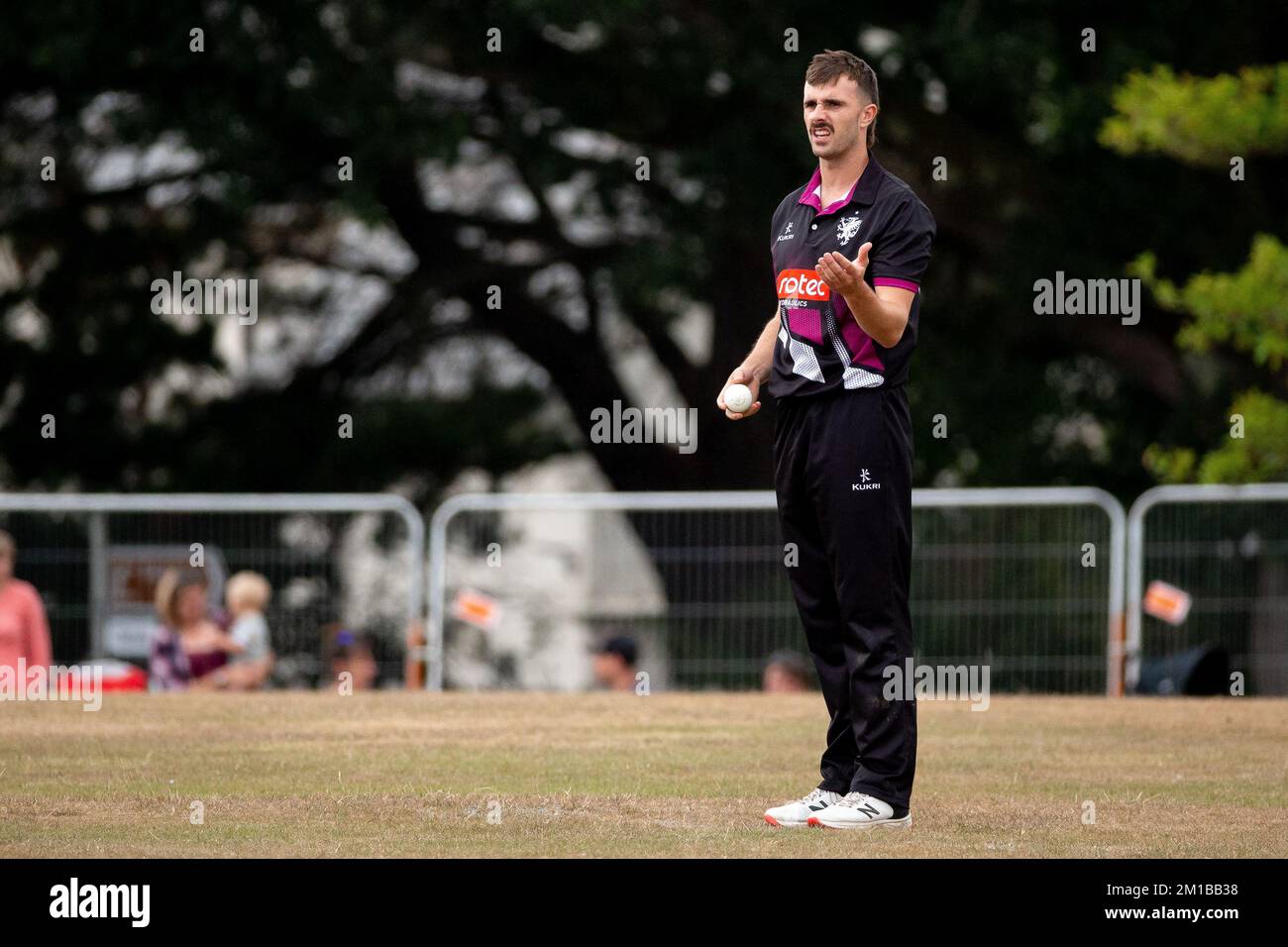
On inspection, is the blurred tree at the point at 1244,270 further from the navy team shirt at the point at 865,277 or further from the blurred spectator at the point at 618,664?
the navy team shirt at the point at 865,277

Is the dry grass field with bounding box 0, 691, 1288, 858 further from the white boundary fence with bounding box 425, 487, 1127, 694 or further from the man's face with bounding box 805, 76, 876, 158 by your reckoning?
the white boundary fence with bounding box 425, 487, 1127, 694

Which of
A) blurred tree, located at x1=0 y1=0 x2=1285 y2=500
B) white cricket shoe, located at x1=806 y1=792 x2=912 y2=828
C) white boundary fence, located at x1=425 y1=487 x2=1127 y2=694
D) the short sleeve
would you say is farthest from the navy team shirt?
blurred tree, located at x1=0 y1=0 x2=1285 y2=500

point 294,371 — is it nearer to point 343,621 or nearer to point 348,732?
point 343,621

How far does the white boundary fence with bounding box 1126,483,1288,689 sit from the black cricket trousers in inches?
280

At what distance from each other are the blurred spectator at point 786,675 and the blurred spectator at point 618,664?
89 cm

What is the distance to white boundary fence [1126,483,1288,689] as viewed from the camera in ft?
43.8

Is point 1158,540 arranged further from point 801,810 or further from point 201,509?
point 801,810

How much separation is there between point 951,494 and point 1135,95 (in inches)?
141

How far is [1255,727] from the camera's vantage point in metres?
9.22

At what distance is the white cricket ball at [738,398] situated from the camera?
6.61m

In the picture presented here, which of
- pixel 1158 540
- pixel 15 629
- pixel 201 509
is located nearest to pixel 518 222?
pixel 201 509

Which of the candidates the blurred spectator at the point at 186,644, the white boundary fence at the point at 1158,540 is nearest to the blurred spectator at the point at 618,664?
the blurred spectator at the point at 186,644

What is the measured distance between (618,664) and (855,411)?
7.63 metres
